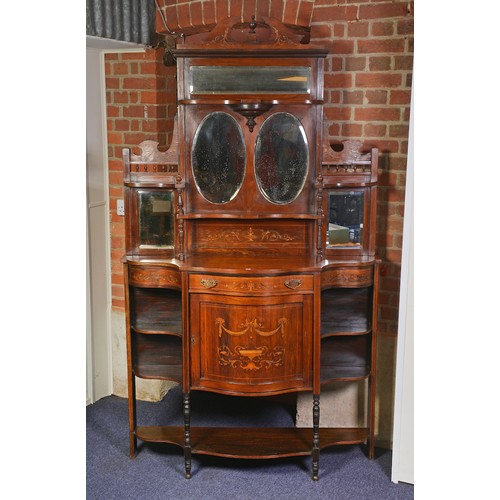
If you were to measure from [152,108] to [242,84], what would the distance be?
0.77 meters

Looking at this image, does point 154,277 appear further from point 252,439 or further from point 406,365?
point 406,365

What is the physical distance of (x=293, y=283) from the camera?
9.18ft

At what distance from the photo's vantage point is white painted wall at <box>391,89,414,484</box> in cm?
283

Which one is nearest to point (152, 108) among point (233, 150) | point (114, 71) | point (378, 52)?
point (114, 71)

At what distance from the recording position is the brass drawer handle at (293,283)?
9.16 ft

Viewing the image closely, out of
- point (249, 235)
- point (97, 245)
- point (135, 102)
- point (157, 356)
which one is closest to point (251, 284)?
point (249, 235)

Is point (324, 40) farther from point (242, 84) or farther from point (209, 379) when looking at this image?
point (209, 379)

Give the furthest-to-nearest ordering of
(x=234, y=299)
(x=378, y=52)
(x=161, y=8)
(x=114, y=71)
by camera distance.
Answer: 1. (x=114, y=71)
2. (x=161, y=8)
3. (x=378, y=52)
4. (x=234, y=299)

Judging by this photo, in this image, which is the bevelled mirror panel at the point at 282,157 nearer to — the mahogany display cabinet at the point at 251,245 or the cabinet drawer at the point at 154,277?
the mahogany display cabinet at the point at 251,245

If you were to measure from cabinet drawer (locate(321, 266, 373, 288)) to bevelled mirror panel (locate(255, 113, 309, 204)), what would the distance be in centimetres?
43

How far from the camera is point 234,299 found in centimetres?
280

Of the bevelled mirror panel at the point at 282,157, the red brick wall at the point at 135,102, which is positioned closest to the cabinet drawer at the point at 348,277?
the bevelled mirror panel at the point at 282,157

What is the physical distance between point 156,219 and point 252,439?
1207mm

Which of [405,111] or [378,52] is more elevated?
[378,52]
